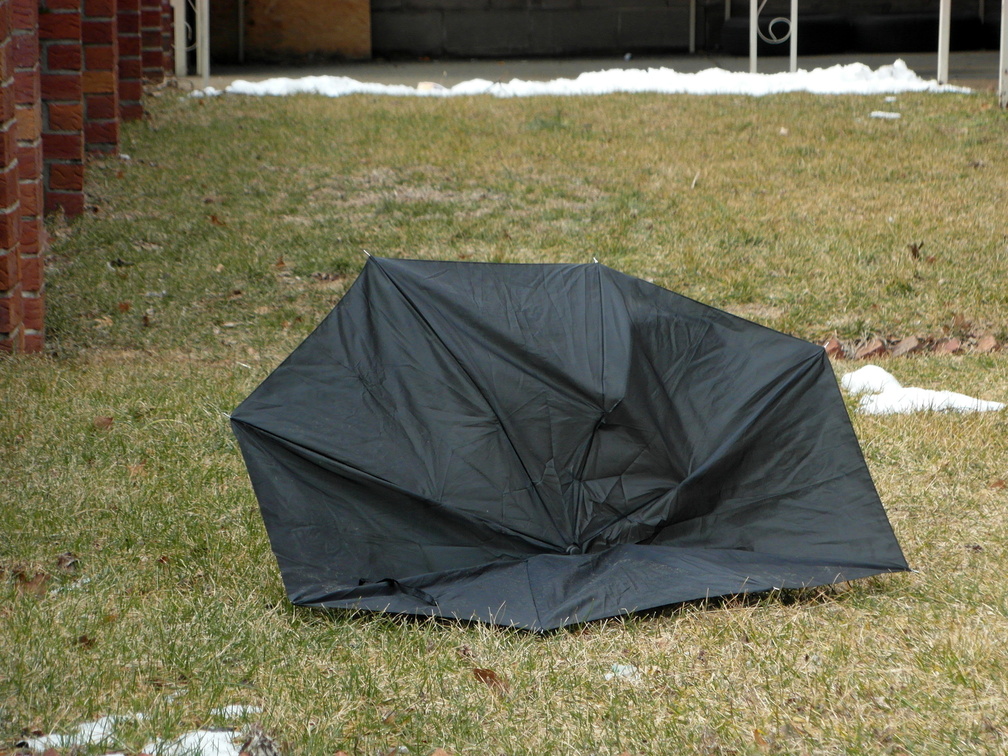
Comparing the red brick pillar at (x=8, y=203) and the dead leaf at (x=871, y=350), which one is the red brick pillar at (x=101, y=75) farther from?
the dead leaf at (x=871, y=350)

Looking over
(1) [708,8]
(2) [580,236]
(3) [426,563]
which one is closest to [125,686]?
(3) [426,563]

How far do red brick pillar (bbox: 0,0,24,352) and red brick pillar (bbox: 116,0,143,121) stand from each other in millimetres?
5492

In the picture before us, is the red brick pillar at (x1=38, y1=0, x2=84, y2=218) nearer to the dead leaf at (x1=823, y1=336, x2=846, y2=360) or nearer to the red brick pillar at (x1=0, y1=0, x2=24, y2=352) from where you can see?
the red brick pillar at (x1=0, y1=0, x2=24, y2=352)

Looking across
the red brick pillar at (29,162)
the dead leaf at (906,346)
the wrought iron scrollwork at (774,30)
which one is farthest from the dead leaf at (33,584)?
the wrought iron scrollwork at (774,30)

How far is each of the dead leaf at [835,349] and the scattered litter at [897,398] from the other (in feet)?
2.76

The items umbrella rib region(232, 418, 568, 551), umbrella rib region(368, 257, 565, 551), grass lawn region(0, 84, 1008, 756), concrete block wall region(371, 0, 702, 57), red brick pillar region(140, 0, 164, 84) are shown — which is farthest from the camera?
concrete block wall region(371, 0, 702, 57)

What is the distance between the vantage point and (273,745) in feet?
8.55

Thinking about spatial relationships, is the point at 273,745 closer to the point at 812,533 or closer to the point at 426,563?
the point at 426,563

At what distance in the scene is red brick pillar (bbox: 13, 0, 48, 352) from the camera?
20.7 ft

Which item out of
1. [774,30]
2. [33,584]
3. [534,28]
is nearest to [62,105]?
[33,584]

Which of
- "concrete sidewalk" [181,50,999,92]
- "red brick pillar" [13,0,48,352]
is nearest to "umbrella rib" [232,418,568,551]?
"red brick pillar" [13,0,48,352]

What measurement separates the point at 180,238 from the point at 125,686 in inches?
246

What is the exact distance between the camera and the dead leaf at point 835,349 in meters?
6.71

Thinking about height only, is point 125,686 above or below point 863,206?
below
